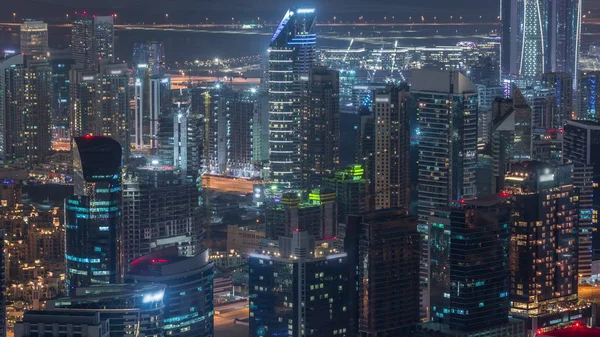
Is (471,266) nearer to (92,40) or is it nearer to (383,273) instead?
(383,273)

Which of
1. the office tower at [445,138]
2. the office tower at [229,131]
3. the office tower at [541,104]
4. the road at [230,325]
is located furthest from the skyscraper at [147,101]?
the road at [230,325]

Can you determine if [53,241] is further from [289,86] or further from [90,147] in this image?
[289,86]

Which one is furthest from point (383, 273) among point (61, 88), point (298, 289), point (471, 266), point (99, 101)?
point (61, 88)

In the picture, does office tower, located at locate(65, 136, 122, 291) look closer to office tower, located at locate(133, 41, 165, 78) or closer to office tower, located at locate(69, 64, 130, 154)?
office tower, located at locate(69, 64, 130, 154)

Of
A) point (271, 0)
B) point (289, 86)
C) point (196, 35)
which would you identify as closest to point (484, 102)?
point (289, 86)

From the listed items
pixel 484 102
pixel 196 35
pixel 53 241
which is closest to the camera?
pixel 53 241

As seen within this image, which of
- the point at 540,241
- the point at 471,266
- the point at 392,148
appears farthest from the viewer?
the point at 392,148
